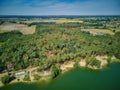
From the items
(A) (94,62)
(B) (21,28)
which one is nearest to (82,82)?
(A) (94,62)

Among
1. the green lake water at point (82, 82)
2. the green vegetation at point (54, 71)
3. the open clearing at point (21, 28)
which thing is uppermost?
the open clearing at point (21, 28)

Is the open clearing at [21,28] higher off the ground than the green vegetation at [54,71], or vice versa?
the open clearing at [21,28]

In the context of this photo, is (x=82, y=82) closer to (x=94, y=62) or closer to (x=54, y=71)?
(x=54, y=71)

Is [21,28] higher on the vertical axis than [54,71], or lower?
higher

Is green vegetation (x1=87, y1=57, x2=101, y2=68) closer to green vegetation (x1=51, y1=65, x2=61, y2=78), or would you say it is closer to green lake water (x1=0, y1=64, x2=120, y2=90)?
green lake water (x1=0, y1=64, x2=120, y2=90)

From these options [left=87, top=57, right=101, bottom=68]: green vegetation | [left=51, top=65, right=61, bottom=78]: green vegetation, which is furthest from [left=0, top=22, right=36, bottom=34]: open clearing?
[left=51, top=65, right=61, bottom=78]: green vegetation

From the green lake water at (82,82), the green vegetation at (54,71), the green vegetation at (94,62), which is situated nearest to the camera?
the green lake water at (82,82)

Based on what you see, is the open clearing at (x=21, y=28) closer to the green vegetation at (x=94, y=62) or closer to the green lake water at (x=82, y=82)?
the green vegetation at (x=94, y=62)

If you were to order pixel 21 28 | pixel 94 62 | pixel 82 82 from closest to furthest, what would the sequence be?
1. pixel 82 82
2. pixel 94 62
3. pixel 21 28

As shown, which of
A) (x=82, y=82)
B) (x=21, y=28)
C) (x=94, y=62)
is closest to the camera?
(x=82, y=82)

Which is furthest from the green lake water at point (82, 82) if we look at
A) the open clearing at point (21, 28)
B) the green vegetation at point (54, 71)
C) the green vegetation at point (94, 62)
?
the open clearing at point (21, 28)
